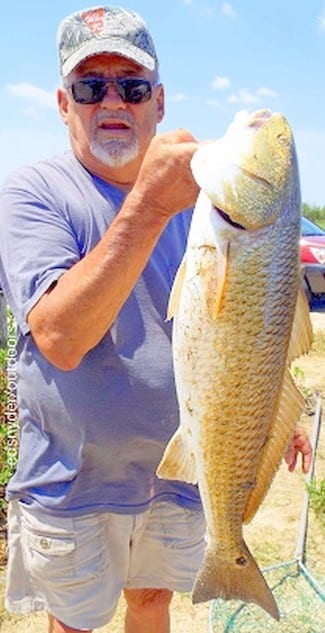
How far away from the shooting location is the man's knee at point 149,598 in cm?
313

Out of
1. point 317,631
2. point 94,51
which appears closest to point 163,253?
point 94,51

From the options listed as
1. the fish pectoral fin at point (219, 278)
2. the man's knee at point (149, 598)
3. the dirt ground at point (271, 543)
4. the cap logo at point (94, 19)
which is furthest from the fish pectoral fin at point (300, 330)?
the dirt ground at point (271, 543)

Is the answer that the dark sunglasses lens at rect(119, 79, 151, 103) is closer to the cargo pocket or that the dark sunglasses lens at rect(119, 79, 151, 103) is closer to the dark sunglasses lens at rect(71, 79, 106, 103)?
the dark sunglasses lens at rect(71, 79, 106, 103)

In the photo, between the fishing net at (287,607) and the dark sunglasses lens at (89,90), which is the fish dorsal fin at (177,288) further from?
the fishing net at (287,607)

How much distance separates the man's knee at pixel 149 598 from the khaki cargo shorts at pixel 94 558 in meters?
0.10

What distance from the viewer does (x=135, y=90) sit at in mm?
2713

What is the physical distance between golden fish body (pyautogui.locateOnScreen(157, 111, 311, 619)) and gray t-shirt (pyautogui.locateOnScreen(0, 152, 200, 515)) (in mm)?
572

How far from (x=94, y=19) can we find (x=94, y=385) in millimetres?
1417

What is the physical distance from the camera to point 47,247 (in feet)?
7.53

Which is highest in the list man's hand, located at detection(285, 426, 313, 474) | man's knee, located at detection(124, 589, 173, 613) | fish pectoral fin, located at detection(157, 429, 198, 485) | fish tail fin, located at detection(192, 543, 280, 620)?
fish pectoral fin, located at detection(157, 429, 198, 485)

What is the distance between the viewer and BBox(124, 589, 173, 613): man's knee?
10.3 feet

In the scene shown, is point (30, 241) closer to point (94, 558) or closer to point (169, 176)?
point (169, 176)

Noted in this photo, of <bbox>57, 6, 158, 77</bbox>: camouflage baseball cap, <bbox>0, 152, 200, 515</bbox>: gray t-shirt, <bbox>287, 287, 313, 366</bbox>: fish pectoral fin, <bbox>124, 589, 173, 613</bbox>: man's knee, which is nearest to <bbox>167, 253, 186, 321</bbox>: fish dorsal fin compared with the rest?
<bbox>287, 287, 313, 366</bbox>: fish pectoral fin

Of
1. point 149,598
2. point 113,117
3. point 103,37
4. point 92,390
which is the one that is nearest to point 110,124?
point 113,117
